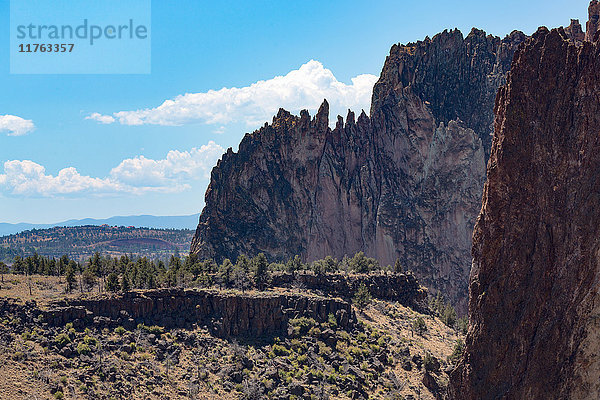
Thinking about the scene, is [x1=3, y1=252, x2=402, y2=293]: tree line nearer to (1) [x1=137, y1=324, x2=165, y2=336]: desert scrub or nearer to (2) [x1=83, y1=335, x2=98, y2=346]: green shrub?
(1) [x1=137, y1=324, x2=165, y2=336]: desert scrub

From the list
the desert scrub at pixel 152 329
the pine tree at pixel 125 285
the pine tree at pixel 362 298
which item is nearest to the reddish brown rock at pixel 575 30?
the pine tree at pixel 362 298

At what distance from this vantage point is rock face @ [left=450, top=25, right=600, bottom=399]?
53.6 metres

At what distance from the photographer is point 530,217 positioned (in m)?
56.0

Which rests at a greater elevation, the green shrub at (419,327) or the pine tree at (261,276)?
the pine tree at (261,276)

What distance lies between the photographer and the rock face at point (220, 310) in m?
94.4

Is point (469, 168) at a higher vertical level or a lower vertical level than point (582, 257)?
higher

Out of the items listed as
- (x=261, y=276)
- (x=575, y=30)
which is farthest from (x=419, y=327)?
(x=575, y=30)

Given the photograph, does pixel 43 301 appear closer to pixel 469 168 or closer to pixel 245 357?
pixel 245 357

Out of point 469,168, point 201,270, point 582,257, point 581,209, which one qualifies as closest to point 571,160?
point 581,209

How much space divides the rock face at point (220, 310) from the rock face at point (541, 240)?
153 ft

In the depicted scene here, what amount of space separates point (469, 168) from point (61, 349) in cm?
15124

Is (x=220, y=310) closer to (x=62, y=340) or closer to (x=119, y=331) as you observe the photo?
(x=119, y=331)

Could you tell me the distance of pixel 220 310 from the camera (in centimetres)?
10106

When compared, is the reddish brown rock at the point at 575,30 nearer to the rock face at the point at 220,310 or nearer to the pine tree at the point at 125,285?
the rock face at the point at 220,310
